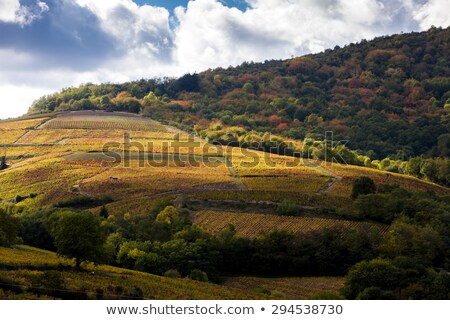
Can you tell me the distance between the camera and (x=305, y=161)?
12825cm

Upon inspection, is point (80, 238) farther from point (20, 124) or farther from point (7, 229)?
point (20, 124)

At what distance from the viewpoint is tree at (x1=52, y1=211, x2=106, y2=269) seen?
52.9 metres

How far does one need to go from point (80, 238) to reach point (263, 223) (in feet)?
116

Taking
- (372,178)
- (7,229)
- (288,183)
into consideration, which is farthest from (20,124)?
(7,229)

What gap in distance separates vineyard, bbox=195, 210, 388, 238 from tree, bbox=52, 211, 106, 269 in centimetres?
2753

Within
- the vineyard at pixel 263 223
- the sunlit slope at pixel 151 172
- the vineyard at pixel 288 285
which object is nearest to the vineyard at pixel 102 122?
the sunlit slope at pixel 151 172

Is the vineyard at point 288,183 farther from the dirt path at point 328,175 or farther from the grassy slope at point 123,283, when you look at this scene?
the grassy slope at point 123,283

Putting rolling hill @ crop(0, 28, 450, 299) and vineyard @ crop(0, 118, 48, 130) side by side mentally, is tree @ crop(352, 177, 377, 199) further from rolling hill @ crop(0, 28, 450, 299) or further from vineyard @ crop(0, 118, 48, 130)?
vineyard @ crop(0, 118, 48, 130)

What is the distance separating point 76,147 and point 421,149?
358ft

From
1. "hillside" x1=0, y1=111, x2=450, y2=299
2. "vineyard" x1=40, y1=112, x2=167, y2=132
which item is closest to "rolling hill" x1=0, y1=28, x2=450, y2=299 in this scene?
"hillside" x1=0, y1=111, x2=450, y2=299

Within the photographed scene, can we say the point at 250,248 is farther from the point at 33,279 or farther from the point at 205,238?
the point at 33,279

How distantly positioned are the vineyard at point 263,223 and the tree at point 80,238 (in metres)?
27.5

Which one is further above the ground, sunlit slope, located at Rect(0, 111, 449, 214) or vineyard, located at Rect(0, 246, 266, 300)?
sunlit slope, located at Rect(0, 111, 449, 214)

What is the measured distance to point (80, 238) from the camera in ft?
174
